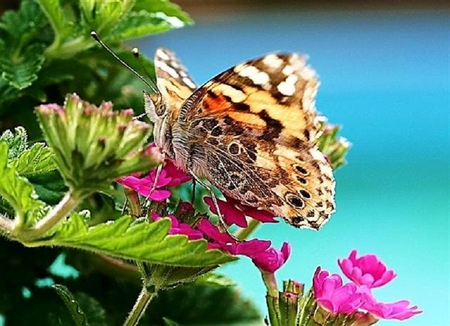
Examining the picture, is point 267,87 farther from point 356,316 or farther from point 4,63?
point 4,63

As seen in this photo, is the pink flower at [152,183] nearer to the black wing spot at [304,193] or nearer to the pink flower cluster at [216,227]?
the pink flower cluster at [216,227]

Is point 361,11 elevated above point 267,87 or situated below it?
above

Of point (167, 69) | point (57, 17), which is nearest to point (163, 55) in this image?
point (167, 69)

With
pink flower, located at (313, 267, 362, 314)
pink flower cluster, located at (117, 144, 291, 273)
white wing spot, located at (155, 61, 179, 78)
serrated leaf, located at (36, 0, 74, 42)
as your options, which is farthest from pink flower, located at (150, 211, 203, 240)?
serrated leaf, located at (36, 0, 74, 42)

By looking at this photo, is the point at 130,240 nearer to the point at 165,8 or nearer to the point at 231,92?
the point at 231,92

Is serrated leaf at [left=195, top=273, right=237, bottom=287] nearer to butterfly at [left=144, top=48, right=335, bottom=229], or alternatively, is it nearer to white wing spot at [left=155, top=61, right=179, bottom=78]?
butterfly at [left=144, top=48, right=335, bottom=229]

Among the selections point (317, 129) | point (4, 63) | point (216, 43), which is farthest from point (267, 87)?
point (216, 43)

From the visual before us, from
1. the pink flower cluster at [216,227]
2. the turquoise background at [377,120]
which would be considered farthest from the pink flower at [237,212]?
the turquoise background at [377,120]
